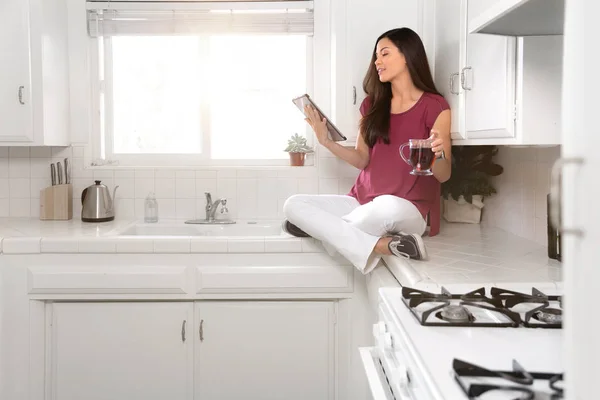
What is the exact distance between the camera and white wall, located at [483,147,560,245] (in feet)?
7.63

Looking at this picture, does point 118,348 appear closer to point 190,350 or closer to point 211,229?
point 190,350

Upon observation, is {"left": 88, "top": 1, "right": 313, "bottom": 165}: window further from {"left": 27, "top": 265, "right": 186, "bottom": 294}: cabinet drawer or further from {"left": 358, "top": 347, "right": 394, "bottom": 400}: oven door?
{"left": 358, "top": 347, "right": 394, "bottom": 400}: oven door

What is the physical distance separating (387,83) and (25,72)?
158 cm

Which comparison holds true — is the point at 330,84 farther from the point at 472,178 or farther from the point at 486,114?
the point at 486,114

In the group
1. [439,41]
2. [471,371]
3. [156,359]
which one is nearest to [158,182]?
[156,359]

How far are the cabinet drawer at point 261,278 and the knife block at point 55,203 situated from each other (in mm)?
940

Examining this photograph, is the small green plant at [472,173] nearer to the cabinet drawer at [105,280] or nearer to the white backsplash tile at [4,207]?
the cabinet drawer at [105,280]

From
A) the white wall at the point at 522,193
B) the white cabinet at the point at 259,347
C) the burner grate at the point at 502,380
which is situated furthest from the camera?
the white cabinet at the point at 259,347

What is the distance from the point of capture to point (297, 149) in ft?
10.2

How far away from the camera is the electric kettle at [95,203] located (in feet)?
9.75

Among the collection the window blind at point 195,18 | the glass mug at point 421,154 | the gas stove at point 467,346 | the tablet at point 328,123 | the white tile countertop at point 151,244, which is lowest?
the white tile countertop at point 151,244

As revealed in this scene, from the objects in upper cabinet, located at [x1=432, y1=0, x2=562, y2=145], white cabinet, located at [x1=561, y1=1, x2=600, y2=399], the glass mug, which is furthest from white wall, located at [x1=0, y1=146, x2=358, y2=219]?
white cabinet, located at [x1=561, y1=1, x2=600, y2=399]

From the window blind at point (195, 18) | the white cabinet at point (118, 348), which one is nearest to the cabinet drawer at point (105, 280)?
the white cabinet at point (118, 348)

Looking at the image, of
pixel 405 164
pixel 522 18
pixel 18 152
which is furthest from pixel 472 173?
pixel 18 152
